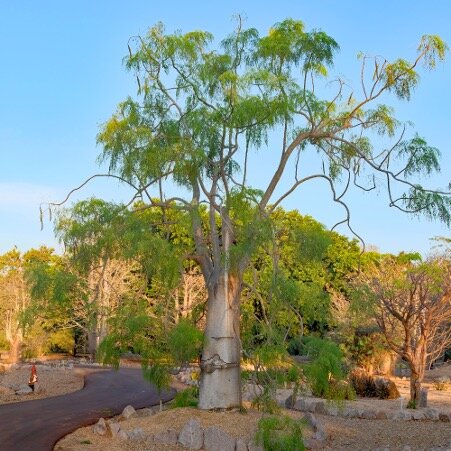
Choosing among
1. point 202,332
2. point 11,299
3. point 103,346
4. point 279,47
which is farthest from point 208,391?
point 11,299

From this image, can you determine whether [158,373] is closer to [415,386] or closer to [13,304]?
[415,386]

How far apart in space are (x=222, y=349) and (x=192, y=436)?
212 cm

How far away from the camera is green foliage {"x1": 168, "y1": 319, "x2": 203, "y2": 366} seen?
46.0 ft

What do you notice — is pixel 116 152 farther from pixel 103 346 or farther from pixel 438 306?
pixel 438 306

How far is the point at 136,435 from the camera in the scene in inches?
518

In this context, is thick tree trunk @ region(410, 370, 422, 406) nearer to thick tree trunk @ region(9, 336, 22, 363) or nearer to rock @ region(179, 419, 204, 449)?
rock @ region(179, 419, 204, 449)

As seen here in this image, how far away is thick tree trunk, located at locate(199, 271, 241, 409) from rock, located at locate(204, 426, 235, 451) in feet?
4.53

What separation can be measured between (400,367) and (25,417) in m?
23.5

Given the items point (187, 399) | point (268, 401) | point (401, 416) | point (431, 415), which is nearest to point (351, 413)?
point (401, 416)

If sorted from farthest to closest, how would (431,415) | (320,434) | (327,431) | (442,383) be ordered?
(442,383), (431,415), (327,431), (320,434)

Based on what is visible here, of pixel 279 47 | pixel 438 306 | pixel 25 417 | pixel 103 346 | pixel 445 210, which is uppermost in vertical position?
pixel 279 47

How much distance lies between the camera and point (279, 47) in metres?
14.1

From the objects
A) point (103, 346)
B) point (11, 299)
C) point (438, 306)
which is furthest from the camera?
point (11, 299)

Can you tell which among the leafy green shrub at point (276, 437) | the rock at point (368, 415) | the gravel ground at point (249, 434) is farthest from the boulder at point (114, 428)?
the rock at point (368, 415)
